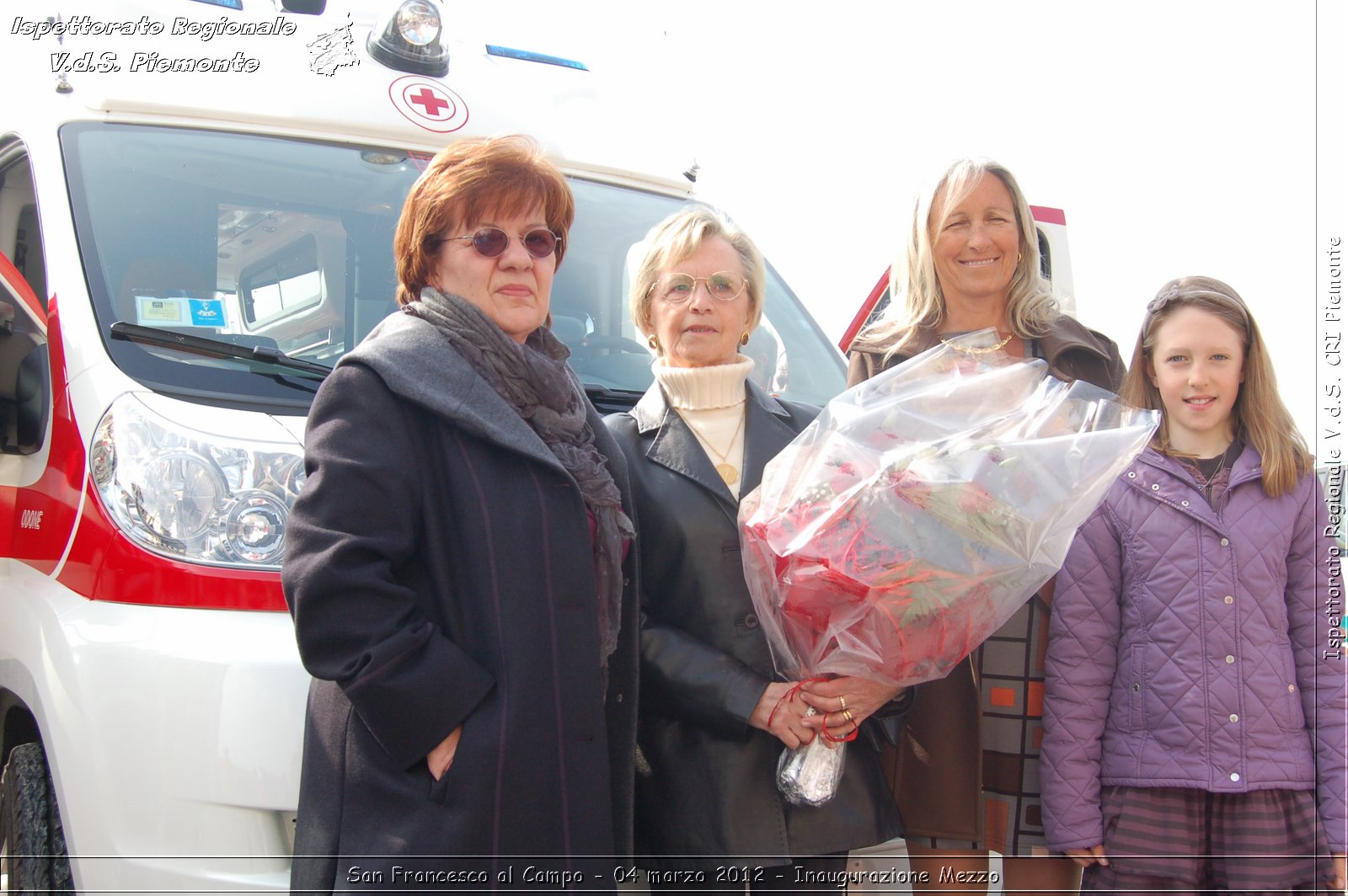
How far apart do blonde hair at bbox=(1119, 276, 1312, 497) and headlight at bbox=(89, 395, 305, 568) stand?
206cm

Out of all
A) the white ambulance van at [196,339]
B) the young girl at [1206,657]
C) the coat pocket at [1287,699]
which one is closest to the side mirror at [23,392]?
the white ambulance van at [196,339]

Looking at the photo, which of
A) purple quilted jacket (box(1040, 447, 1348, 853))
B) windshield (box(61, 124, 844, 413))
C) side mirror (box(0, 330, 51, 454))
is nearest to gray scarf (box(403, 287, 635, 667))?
windshield (box(61, 124, 844, 413))

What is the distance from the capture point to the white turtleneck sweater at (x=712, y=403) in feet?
8.55

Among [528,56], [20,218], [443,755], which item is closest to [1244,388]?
[443,755]

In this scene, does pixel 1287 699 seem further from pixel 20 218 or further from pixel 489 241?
pixel 20 218

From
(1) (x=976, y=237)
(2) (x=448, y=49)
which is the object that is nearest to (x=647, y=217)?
(2) (x=448, y=49)

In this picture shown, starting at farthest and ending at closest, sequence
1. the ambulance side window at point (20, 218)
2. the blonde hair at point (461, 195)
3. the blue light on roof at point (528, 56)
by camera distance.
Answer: the blue light on roof at point (528, 56) < the ambulance side window at point (20, 218) < the blonde hair at point (461, 195)

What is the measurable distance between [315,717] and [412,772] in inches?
10.2

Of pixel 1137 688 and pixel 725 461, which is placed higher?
pixel 725 461

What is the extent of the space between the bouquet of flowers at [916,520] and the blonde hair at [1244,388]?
0.43 meters

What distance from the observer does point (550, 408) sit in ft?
7.52

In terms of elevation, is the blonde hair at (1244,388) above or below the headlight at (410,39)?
below

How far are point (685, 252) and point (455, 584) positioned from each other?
1033mm

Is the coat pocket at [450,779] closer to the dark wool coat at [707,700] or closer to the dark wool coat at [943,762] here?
the dark wool coat at [707,700]
